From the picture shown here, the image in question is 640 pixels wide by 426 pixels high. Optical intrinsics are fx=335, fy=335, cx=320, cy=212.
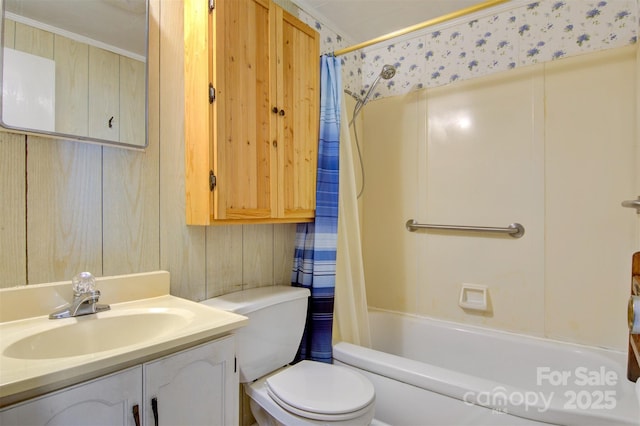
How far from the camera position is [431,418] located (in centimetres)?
134

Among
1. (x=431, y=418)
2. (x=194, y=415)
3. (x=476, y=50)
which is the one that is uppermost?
(x=476, y=50)

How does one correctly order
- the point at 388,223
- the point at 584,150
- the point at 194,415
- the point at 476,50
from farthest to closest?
the point at 388,223, the point at 476,50, the point at 584,150, the point at 194,415

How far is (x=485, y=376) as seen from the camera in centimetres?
182

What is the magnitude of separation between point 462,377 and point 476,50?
5.92ft

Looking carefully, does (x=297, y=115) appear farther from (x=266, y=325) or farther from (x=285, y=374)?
(x=285, y=374)

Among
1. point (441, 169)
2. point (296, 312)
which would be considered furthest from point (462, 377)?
point (441, 169)

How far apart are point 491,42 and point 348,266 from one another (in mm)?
1556

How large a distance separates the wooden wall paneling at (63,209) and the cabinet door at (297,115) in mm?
696

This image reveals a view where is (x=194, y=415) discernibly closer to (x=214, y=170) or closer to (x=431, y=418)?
(x=214, y=170)

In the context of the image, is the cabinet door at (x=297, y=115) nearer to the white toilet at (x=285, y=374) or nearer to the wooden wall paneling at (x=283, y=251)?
the wooden wall paneling at (x=283, y=251)

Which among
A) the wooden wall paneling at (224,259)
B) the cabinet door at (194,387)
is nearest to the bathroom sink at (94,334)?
the cabinet door at (194,387)

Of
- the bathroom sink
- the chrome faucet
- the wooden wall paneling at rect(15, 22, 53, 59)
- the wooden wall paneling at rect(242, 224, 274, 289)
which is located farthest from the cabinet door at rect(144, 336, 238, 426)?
the wooden wall paneling at rect(15, 22, 53, 59)

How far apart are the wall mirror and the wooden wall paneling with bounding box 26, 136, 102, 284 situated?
0.07 m

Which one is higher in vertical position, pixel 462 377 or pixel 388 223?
pixel 388 223
